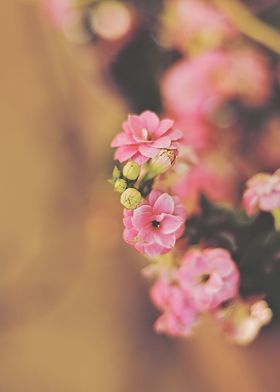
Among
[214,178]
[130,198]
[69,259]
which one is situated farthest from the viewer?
[69,259]

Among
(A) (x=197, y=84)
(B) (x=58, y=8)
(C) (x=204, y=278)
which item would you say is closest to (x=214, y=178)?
(A) (x=197, y=84)

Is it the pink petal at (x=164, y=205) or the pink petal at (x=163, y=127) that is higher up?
the pink petal at (x=163, y=127)

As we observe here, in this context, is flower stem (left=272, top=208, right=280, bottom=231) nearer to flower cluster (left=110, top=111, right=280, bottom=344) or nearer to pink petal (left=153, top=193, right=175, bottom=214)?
flower cluster (left=110, top=111, right=280, bottom=344)

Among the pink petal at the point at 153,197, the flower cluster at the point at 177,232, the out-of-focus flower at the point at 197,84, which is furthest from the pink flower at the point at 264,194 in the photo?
the out-of-focus flower at the point at 197,84

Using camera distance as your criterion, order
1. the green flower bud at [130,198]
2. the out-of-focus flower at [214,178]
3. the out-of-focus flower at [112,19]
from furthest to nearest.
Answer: the out-of-focus flower at [112,19] < the out-of-focus flower at [214,178] < the green flower bud at [130,198]

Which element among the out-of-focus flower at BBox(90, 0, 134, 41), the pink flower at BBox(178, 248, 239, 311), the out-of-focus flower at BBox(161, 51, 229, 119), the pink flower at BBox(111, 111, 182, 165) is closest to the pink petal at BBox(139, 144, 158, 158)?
the pink flower at BBox(111, 111, 182, 165)

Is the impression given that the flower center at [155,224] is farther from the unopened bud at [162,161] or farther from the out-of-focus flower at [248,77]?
the out-of-focus flower at [248,77]

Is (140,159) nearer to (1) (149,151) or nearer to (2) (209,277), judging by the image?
(1) (149,151)
